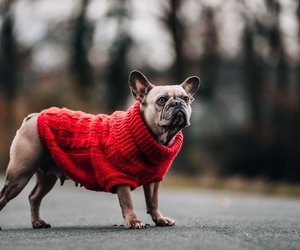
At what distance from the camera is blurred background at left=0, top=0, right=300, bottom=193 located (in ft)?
80.0

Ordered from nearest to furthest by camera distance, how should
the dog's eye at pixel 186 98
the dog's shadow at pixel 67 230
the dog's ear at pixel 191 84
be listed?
the dog's shadow at pixel 67 230
the dog's eye at pixel 186 98
the dog's ear at pixel 191 84

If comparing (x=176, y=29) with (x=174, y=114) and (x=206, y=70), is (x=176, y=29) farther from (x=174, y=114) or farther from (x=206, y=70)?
(x=174, y=114)

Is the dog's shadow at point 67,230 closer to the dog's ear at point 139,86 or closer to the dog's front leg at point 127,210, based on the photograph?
the dog's front leg at point 127,210

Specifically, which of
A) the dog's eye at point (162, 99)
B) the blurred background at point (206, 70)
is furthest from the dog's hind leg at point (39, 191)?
the blurred background at point (206, 70)

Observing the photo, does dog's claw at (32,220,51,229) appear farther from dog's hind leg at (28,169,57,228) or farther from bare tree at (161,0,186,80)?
bare tree at (161,0,186,80)

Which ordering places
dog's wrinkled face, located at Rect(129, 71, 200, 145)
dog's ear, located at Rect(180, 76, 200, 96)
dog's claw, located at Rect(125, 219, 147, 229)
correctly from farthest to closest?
dog's ear, located at Rect(180, 76, 200, 96) → dog's wrinkled face, located at Rect(129, 71, 200, 145) → dog's claw, located at Rect(125, 219, 147, 229)

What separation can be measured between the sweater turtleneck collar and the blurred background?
41.4 ft

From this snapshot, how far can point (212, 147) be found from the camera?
28281mm

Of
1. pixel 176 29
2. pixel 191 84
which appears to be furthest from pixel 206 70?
pixel 191 84

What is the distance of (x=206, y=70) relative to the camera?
29984mm

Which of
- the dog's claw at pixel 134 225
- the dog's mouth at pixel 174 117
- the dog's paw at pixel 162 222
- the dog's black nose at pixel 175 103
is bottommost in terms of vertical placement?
the dog's paw at pixel 162 222

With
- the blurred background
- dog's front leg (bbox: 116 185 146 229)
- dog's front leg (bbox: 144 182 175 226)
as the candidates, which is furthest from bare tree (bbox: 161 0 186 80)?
dog's front leg (bbox: 116 185 146 229)

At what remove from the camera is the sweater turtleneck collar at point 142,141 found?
6.82 m

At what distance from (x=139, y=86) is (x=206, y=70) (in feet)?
75.4
